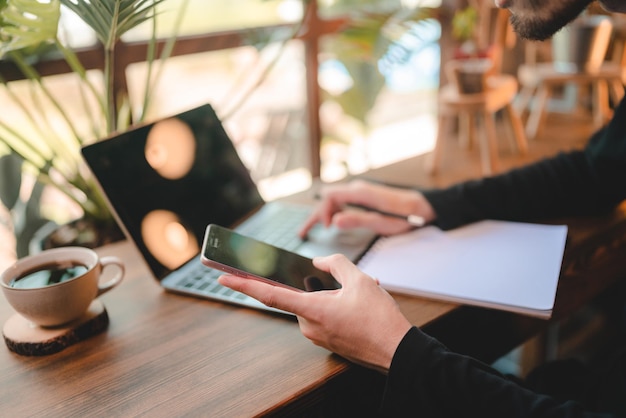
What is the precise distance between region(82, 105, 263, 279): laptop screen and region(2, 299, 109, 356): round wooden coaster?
11 cm

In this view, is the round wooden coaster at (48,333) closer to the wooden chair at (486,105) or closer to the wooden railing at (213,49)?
the wooden railing at (213,49)

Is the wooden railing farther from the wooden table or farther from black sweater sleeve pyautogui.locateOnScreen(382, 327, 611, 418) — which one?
black sweater sleeve pyautogui.locateOnScreen(382, 327, 611, 418)

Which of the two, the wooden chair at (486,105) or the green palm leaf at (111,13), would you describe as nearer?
the green palm leaf at (111,13)

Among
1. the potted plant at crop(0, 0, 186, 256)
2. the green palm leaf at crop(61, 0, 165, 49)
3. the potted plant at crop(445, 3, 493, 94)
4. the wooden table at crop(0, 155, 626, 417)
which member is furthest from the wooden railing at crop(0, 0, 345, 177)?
the wooden table at crop(0, 155, 626, 417)

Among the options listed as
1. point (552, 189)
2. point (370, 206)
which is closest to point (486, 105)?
point (552, 189)

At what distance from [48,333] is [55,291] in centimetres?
7

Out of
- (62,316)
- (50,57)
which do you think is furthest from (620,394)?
(50,57)

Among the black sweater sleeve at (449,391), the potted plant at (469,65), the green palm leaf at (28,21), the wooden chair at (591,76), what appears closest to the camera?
the black sweater sleeve at (449,391)

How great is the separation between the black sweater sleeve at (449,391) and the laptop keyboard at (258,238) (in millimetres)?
244

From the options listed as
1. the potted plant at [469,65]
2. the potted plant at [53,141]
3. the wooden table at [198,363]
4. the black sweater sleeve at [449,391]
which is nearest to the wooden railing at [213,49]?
the potted plant at [53,141]

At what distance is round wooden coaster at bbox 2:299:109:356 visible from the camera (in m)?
0.69

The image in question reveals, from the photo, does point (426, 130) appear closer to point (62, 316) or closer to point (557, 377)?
point (557, 377)

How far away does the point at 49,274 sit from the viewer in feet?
2.41

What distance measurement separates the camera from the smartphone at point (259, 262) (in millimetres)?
661
